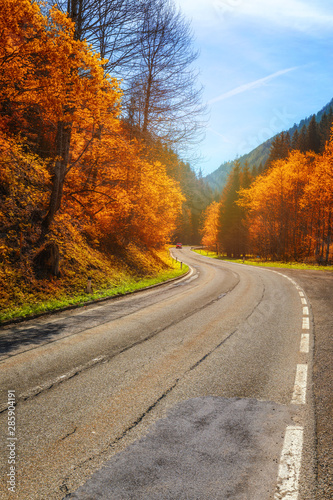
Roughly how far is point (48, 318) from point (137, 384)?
4.67 metres

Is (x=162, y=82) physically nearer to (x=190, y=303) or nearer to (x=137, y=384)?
(x=190, y=303)

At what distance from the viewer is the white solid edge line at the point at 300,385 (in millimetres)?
3914

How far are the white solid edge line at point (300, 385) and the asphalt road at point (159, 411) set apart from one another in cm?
1

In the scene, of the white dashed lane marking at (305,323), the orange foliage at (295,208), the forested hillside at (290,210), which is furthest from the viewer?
the orange foliage at (295,208)

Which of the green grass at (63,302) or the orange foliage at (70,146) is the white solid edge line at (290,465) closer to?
the green grass at (63,302)

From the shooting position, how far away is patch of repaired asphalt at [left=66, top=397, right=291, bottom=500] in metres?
2.39

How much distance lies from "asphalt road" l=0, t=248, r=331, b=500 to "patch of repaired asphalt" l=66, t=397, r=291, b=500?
0.4 inches

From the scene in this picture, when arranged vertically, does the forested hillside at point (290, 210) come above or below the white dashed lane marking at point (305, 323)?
above

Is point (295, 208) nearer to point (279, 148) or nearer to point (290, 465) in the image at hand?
point (279, 148)

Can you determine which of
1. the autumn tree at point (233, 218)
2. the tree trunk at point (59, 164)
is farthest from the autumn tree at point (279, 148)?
the tree trunk at point (59, 164)

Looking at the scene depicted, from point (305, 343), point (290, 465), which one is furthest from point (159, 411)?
point (305, 343)

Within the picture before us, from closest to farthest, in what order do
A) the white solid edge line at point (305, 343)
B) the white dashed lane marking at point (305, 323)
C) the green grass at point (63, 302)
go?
the white solid edge line at point (305, 343) → the white dashed lane marking at point (305, 323) → the green grass at point (63, 302)

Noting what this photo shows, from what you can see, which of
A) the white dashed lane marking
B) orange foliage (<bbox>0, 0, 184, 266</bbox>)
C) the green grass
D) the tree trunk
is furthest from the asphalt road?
orange foliage (<bbox>0, 0, 184, 266</bbox>)

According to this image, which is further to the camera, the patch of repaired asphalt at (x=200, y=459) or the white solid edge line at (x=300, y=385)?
the white solid edge line at (x=300, y=385)
